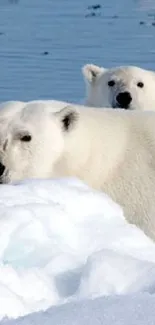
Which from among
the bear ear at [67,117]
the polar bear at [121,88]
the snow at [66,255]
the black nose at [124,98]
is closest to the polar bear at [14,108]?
the bear ear at [67,117]

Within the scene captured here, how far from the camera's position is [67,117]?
5238 millimetres

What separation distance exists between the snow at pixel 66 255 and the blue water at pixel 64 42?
8010 mm

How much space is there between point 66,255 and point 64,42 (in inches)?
604

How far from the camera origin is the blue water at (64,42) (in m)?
13.2

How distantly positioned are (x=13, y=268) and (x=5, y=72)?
10.9 meters

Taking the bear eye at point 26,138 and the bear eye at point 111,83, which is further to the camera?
the bear eye at point 111,83

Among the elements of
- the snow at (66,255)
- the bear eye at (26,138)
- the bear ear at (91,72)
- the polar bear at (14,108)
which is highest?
the snow at (66,255)

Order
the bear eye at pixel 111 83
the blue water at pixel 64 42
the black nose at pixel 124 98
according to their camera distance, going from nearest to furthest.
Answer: the black nose at pixel 124 98
the bear eye at pixel 111 83
the blue water at pixel 64 42

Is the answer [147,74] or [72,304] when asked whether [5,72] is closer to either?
[147,74]

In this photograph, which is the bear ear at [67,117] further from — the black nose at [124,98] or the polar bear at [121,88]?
the black nose at [124,98]

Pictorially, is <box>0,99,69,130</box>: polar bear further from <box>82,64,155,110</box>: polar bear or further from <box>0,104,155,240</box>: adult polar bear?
<box>82,64,155,110</box>: polar bear

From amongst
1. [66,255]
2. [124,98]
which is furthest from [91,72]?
[66,255]

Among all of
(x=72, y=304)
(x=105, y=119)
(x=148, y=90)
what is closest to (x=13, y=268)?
(x=72, y=304)

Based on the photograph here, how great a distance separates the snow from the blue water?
801 cm
